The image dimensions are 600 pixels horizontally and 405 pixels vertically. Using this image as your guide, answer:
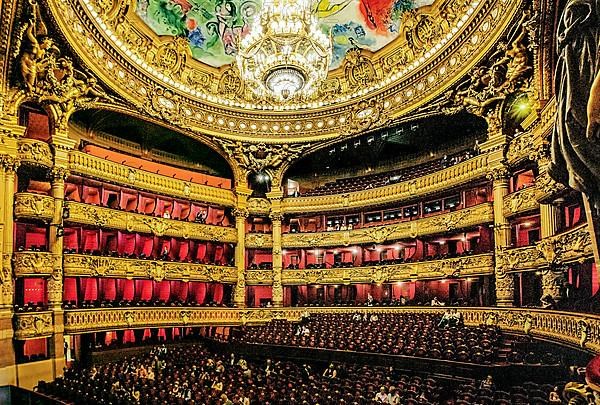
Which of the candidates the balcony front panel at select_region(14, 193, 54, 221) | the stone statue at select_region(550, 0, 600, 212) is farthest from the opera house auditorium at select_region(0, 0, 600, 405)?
the stone statue at select_region(550, 0, 600, 212)

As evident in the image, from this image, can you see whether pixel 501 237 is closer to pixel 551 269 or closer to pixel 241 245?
pixel 551 269

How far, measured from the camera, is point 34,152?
18297 mm

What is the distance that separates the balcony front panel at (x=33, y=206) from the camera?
1753cm

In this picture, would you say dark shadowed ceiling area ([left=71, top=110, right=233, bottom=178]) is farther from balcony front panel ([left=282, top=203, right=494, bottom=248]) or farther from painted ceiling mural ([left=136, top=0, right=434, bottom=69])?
balcony front panel ([left=282, top=203, right=494, bottom=248])

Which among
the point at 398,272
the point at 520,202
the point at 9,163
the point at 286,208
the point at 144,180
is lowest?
the point at 398,272

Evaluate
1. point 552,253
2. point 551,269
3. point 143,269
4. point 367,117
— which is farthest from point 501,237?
point 143,269

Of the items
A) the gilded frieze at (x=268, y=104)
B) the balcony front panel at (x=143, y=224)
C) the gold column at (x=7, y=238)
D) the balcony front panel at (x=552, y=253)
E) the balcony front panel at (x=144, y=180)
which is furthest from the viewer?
the balcony front panel at (x=144, y=180)

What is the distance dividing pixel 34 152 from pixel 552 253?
689 inches

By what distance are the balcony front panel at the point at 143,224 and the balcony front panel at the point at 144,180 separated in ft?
4.38

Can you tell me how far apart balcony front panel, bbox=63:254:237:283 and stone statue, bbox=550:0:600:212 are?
19.3 m

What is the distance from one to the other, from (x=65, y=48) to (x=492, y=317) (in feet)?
60.0

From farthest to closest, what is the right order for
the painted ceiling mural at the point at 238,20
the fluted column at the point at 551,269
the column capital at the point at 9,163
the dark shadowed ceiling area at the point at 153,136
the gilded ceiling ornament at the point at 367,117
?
the gilded ceiling ornament at the point at 367,117 → the dark shadowed ceiling area at the point at 153,136 → the painted ceiling mural at the point at 238,20 → the column capital at the point at 9,163 → the fluted column at the point at 551,269

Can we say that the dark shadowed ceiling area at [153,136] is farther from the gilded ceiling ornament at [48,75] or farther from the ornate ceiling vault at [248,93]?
the gilded ceiling ornament at [48,75]

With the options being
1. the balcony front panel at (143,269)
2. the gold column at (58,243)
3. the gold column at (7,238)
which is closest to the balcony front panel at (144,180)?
the gold column at (58,243)
